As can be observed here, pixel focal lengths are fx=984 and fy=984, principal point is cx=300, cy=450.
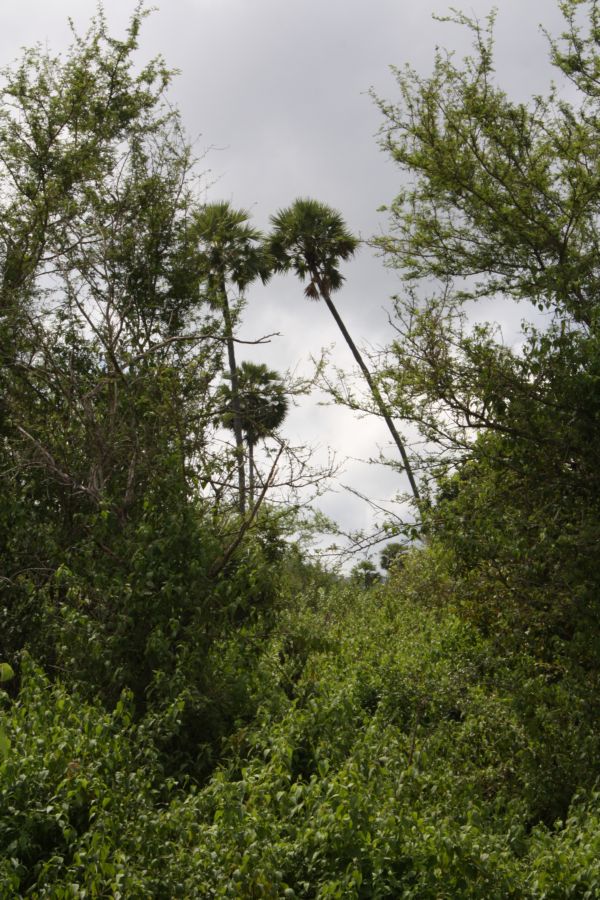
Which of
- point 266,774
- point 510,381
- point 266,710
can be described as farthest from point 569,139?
point 266,774

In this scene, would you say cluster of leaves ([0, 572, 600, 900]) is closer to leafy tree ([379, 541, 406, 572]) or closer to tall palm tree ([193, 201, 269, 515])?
leafy tree ([379, 541, 406, 572])

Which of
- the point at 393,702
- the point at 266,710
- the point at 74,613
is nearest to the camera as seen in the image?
the point at 74,613

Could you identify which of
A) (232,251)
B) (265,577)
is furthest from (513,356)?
(232,251)

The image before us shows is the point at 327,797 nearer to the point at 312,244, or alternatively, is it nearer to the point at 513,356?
the point at 513,356

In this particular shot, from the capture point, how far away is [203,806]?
22.0 feet

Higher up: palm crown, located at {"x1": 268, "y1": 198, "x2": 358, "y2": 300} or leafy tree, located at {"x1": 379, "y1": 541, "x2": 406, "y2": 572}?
palm crown, located at {"x1": 268, "y1": 198, "x2": 358, "y2": 300}

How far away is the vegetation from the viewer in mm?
6078

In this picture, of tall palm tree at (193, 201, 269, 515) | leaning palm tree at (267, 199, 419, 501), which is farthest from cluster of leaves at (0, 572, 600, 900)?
leaning palm tree at (267, 199, 419, 501)

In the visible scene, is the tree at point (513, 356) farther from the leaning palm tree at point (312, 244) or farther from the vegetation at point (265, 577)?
the leaning palm tree at point (312, 244)

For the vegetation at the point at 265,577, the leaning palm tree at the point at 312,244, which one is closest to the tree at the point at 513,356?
the vegetation at the point at 265,577

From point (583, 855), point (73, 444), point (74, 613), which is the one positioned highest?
point (73, 444)

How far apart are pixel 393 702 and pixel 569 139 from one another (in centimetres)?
705

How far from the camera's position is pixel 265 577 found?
10234mm

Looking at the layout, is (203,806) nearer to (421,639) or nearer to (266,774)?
(266,774)
